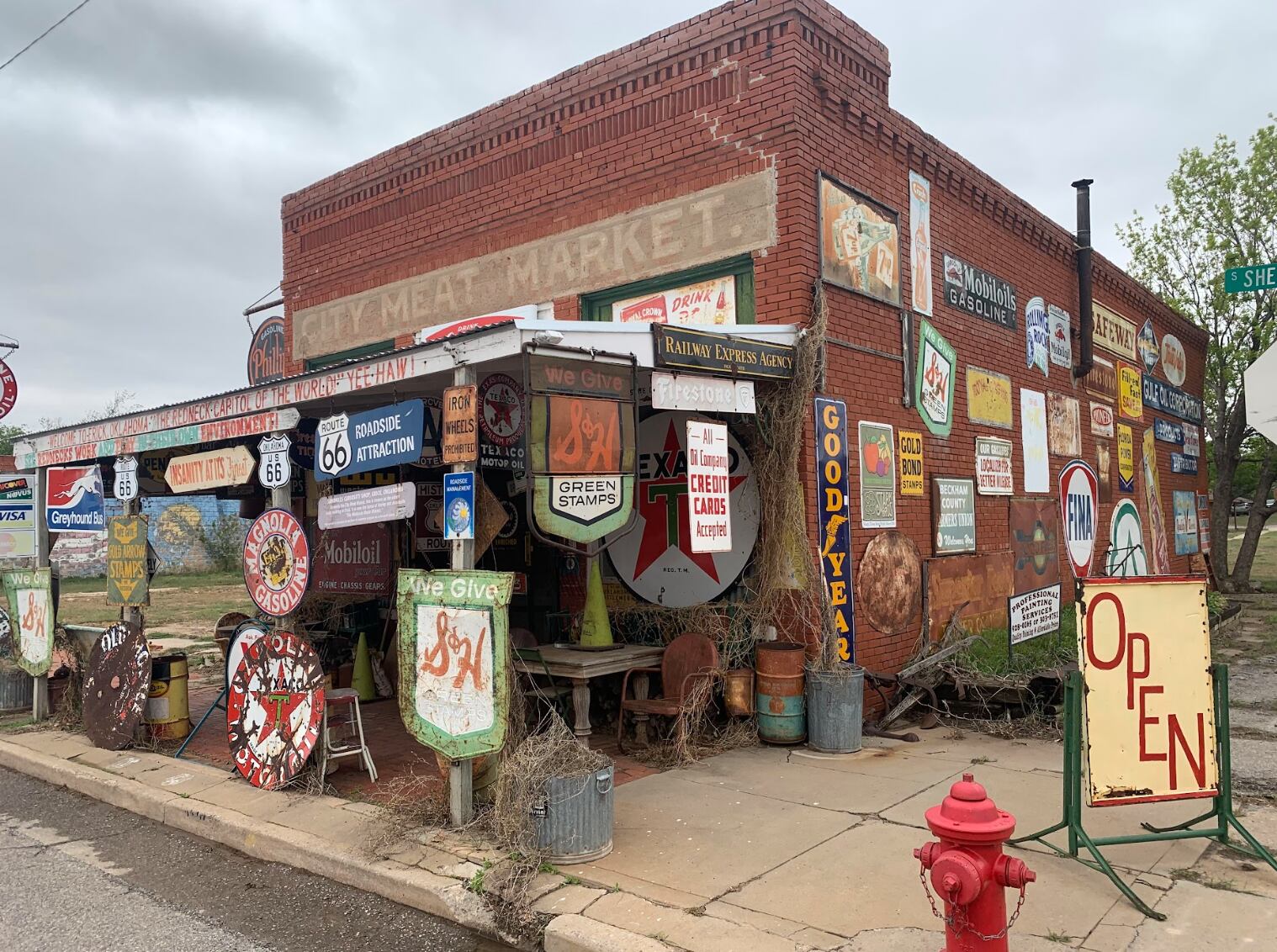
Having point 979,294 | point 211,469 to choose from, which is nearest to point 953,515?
point 979,294

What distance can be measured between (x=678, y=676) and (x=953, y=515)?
419cm

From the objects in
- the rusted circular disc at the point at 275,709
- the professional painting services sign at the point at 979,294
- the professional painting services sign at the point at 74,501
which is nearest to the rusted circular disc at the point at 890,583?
the professional painting services sign at the point at 979,294

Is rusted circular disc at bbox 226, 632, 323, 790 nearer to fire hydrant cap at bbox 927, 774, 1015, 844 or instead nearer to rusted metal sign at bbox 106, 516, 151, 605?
rusted metal sign at bbox 106, 516, 151, 605

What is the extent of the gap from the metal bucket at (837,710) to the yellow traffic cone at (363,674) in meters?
5.51

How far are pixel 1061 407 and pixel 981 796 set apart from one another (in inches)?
444

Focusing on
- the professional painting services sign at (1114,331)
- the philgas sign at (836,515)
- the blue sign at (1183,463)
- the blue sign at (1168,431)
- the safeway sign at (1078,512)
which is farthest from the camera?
the blue sign at (1183,463)

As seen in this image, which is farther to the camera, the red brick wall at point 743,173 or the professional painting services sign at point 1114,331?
the professional painting services sign at point 1114,331

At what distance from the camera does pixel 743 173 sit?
9.13m

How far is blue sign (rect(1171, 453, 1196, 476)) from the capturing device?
19.2 metres

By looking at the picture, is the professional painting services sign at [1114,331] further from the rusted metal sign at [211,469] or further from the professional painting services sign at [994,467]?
the rusted metal sign at [211,469]

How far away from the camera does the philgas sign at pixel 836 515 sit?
8633 mm

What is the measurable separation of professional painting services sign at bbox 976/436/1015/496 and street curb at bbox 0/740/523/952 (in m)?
8.19

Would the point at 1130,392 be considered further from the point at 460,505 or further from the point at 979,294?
the point at 460,505

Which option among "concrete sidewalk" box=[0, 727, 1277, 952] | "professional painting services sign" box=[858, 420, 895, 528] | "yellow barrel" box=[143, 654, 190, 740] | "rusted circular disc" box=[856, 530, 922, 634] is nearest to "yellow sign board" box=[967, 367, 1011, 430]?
"professional painting services sign" box=[858, 420, 895, 528]
